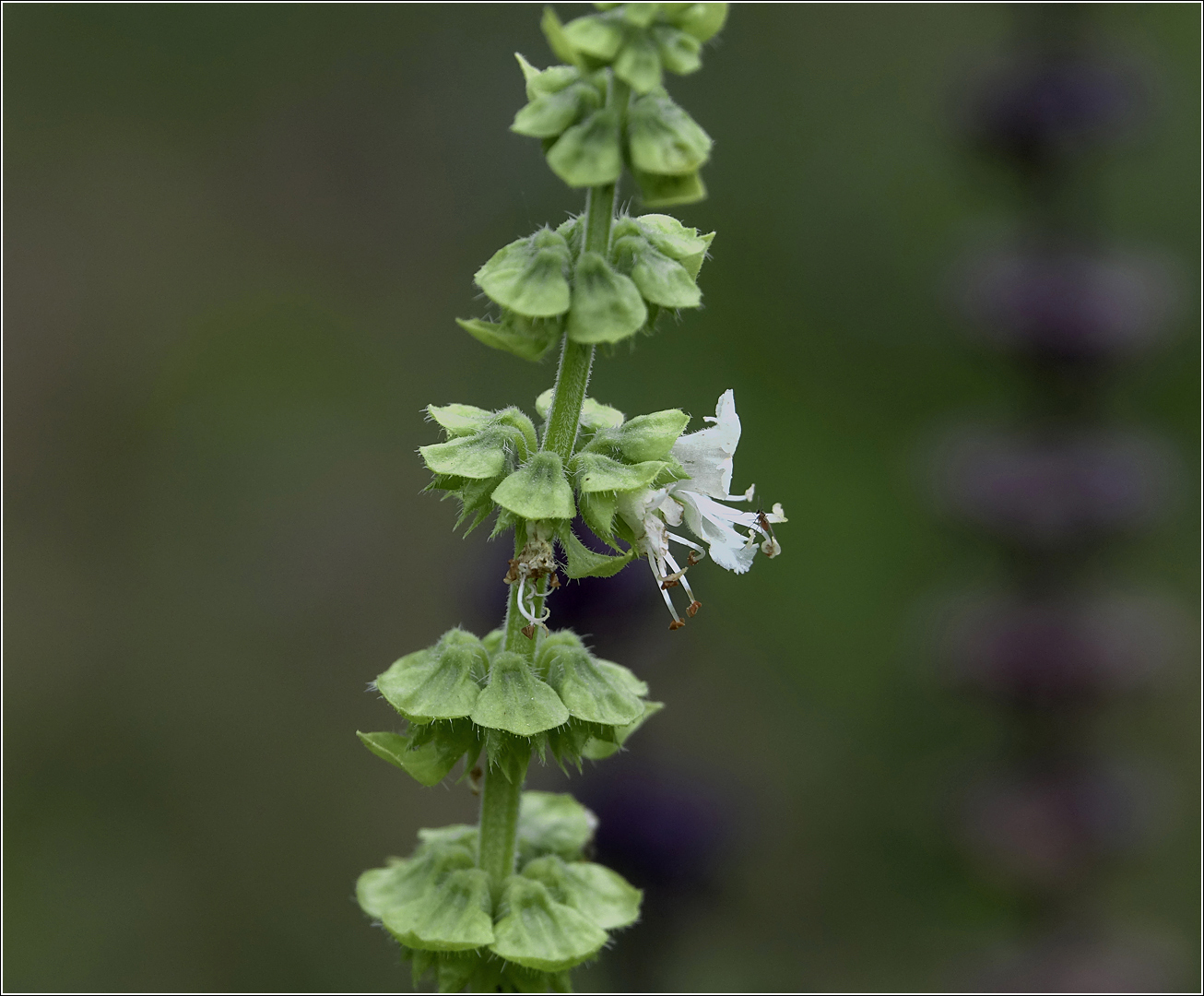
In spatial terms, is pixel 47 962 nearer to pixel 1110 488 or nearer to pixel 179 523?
pixel 179 523

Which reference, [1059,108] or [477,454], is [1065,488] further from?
[477,454]

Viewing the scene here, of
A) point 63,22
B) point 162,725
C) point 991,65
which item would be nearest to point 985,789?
point 991,65

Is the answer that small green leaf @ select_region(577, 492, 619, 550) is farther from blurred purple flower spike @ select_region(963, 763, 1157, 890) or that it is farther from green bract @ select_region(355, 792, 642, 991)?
blurred purple flower spike @ select_region(963, 763, 1157, 890)

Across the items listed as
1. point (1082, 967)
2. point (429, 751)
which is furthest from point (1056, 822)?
point (429, 751)

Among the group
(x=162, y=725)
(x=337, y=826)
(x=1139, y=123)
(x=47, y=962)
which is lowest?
(x=47, y=962)

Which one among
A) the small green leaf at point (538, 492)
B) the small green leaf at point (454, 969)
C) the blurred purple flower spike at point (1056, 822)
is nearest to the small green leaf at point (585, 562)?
the small green leaf at point (538, 492)
